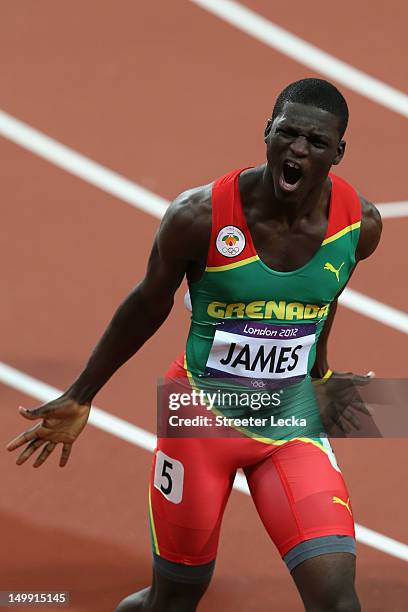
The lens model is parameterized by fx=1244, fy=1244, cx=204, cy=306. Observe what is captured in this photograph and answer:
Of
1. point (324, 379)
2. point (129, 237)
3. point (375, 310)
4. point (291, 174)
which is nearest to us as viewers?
point (291, 174)

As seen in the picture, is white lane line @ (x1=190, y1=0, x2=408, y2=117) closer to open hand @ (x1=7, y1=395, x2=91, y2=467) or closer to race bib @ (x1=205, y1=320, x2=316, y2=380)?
race bib @ (x1=205, y1=320, x2=316, y2=380)

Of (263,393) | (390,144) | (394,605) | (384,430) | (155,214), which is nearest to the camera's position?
(263,393)

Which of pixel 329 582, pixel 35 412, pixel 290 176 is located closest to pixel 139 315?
pixel 35 412

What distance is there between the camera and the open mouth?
14.4ft

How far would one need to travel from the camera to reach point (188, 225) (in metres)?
4.56

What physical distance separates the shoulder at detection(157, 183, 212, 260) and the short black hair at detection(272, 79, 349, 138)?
0.43m

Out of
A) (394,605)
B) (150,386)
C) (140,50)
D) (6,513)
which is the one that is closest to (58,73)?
(140,50)

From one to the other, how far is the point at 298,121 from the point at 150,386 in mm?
3336

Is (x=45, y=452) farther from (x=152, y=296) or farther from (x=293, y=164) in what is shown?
(x=293, y=164)

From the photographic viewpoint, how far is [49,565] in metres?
6.14

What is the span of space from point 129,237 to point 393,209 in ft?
6.17

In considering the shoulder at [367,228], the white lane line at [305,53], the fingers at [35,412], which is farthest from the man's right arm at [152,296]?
the white lane line at [305,53]

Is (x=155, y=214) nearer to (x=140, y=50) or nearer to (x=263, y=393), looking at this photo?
(x=140, y=50)

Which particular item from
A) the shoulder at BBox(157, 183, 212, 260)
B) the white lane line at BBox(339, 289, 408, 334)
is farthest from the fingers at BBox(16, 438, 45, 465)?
the white lane line at BBox(339, 289, 408, 334)
